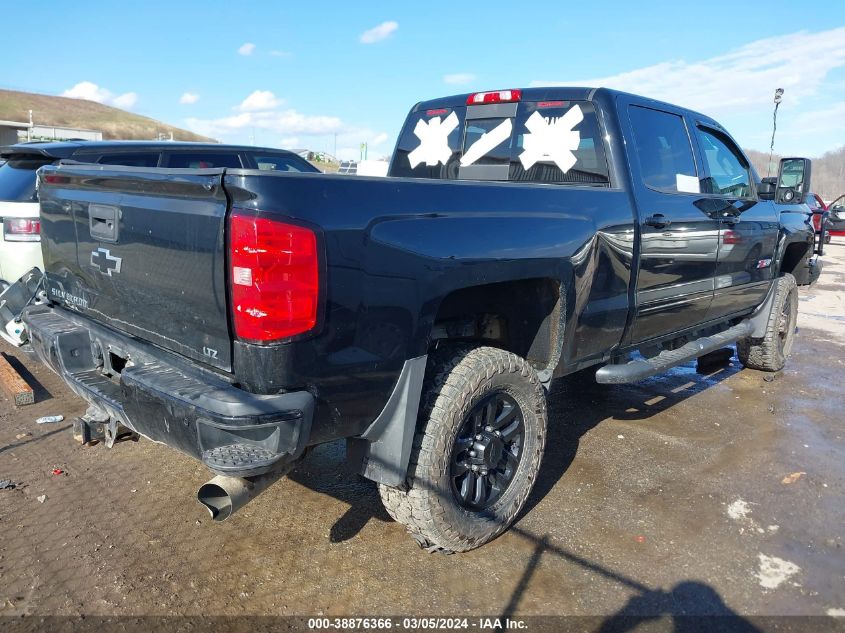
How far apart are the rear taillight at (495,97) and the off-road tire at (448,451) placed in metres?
1.93

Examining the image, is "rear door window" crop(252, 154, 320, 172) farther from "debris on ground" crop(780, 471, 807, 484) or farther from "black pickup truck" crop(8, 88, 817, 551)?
"debris on ground" crop(780, 471, 807, 484)

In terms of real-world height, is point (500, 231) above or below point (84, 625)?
above

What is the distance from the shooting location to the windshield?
4.97 meters

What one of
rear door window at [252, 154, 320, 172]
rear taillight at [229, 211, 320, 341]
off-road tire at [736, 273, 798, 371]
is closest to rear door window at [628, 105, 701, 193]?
off-road tire at [736, 273, 798, 371]

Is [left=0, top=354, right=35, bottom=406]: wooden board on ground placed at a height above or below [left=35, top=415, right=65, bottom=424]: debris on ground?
above

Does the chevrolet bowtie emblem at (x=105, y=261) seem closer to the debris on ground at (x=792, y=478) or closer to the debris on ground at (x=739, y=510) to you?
the debris on ground at (x=739, y=510)

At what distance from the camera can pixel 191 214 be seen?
226 centimetres

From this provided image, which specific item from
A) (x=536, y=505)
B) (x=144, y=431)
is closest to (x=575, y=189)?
(x=536, y=505)

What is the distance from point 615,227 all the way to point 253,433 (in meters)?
2.25

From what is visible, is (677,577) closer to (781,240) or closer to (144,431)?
(144,431)

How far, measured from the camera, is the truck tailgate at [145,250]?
2.23 meters

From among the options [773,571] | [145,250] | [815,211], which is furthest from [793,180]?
[145,250]

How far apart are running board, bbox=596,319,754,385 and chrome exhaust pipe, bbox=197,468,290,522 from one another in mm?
2147

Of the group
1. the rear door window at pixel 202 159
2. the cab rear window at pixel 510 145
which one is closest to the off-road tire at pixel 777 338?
the cab rear window at pixel 510 145
